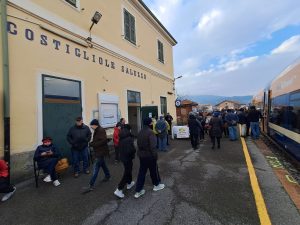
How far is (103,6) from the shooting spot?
9.38m

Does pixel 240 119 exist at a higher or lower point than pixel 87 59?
lower

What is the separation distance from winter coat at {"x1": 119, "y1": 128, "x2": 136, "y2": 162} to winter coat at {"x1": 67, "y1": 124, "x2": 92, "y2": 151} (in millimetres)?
1994

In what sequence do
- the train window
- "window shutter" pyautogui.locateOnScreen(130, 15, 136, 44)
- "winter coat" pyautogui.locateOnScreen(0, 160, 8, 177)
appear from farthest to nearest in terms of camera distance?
"window shutter" pyautogui.locateOnScreen(130, 15, 136, 44) < the train window < "winter coat" pyautogui.locateOnScreen(0, 160, 8, 177)

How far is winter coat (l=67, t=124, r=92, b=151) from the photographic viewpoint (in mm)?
6191

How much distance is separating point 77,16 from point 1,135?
16.1 ft

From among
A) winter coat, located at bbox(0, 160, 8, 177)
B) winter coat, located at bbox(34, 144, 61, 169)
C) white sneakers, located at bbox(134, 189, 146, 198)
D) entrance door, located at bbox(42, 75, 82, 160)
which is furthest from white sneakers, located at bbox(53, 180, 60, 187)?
white sneakers, located at bbox(134, 189, 146, 198)

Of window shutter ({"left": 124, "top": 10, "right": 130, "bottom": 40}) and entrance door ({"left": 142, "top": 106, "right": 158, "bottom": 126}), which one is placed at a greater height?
window shutter ({"left": 124, "top": 10, "right": 130, "bottom": 40})

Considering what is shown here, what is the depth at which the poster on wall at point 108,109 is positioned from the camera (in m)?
8.82

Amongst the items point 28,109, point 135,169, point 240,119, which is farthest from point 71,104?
point 240,119

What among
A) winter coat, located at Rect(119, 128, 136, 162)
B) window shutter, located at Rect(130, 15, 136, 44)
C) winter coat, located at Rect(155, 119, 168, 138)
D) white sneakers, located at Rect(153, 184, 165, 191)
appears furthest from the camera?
window shutter, located at Rect(130, 15, 136, 44)

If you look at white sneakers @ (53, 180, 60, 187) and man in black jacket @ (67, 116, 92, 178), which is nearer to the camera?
white sneakers @ (53, 180, 60, 187)

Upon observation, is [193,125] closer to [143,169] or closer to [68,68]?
[143,169]

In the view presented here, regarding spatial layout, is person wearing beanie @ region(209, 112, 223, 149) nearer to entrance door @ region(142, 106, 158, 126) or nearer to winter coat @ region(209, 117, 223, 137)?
winter coat @ region(209, 117, 223, 137)

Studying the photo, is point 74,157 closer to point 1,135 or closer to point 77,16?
point 1,135
